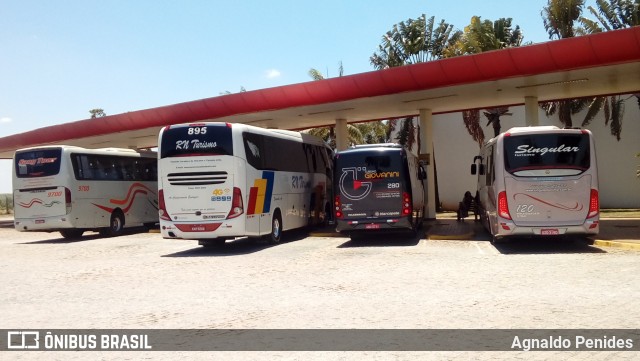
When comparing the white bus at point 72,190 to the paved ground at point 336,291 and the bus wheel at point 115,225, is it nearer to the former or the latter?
the bus wheel at point 115,225

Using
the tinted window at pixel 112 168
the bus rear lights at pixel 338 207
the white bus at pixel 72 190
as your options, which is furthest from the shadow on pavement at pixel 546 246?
the tinted window at pixel 112 168

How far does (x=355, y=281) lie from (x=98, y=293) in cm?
426

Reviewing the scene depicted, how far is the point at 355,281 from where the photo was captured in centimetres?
1081

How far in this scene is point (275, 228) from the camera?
61.3 feet

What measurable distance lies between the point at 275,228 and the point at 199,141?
3.81m

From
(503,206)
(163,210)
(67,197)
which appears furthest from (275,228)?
(67,197)

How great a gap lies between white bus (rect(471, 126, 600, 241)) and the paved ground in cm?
72

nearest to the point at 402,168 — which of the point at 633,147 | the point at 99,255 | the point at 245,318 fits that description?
the point at 99,255

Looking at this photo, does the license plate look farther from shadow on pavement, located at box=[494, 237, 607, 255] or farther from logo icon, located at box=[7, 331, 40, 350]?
logo icon, located at box=[7, 331, 40, 350]

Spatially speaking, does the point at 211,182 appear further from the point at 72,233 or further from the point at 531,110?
the point at 531,110

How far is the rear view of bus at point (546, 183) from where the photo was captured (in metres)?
14.5

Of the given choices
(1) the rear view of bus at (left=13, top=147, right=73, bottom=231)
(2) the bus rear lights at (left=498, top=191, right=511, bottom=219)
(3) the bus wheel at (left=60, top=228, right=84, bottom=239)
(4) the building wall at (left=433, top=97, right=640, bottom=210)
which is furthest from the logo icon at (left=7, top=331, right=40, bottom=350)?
(4) the building wall at (left=433, top=97, right=640, bottom=210)

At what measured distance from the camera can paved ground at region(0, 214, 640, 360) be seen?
7480 millimetres

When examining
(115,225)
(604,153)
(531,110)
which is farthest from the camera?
(604,153)
